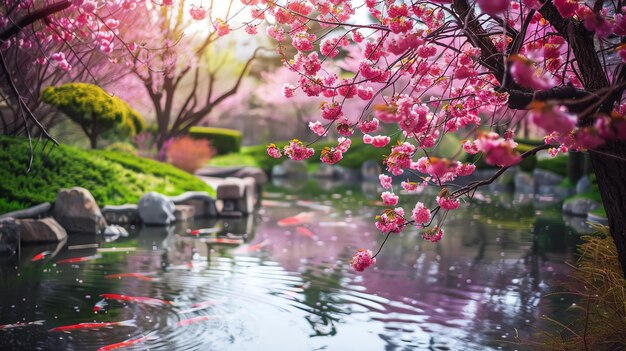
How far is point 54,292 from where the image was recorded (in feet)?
23.1

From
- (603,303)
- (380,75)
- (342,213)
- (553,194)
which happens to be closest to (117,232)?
(342,213)

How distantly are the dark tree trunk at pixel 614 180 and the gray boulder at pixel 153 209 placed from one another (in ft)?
32.2

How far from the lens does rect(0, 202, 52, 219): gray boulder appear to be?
10545mm

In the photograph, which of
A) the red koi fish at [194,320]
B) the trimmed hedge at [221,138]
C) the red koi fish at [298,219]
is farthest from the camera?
the trimmed hedge at [221,138]

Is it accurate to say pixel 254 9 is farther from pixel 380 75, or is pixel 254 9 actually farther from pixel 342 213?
pixel 342 213

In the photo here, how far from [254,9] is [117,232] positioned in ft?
23.1

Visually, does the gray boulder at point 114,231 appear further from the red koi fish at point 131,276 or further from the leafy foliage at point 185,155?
the leafy foliage at point 185,155

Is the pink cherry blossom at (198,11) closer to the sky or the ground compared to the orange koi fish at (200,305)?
closer to the sky

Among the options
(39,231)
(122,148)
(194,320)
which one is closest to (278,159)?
(122,148)

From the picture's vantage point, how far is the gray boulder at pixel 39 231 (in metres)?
10.1

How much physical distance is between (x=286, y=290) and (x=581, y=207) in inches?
394

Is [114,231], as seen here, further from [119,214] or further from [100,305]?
[100,305]

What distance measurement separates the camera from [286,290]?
24.3 ft

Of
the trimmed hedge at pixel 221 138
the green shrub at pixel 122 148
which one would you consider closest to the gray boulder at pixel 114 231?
the green shrub at pixel 122 148
